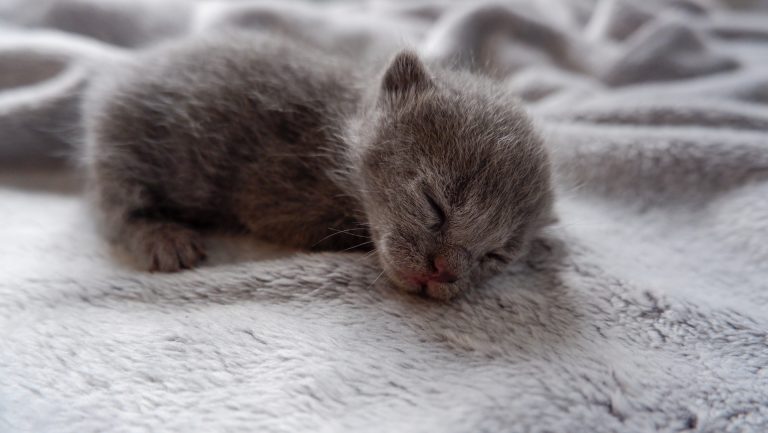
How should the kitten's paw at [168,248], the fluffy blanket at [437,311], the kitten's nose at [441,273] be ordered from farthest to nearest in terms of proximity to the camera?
the kitten's paw at [168,248] < the kitten's nose at [441,273] < the fluffy blanket at [437,311]

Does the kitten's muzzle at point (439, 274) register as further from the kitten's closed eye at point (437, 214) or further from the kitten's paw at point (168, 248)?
the kitten's paw at point (168, 248)

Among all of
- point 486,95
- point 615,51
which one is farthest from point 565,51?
point 486,95

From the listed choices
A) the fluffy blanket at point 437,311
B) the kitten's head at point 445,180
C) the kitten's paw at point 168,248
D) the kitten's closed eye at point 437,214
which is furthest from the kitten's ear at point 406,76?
the kitten's paw at point 168,248

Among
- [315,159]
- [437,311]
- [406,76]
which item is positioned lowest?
[437,311]

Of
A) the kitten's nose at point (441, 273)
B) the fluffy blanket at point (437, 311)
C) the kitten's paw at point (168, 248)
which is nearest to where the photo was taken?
the fluffy blanket at point (437, 311)

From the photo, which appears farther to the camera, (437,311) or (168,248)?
(168,248)

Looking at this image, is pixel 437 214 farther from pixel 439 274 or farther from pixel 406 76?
pixel 406 76

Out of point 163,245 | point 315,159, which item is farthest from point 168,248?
point 315,159
